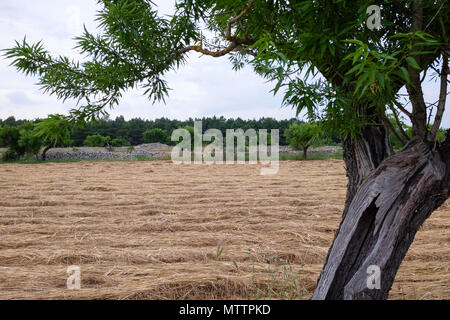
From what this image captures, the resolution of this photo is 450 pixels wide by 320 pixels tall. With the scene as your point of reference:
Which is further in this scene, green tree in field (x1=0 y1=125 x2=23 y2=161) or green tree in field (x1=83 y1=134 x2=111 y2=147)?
green tree in field (x1=83 y1=134 x2=111 y2=147)

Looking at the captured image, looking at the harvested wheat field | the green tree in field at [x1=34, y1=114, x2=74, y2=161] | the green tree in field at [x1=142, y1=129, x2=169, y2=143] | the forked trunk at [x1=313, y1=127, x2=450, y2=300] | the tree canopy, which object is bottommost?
the harvested wheat field

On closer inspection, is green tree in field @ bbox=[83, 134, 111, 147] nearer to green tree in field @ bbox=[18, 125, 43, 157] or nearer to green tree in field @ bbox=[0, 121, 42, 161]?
green tree in field @ bbox=[18, 125, 43, 157]

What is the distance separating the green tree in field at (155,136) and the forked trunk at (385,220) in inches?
1103

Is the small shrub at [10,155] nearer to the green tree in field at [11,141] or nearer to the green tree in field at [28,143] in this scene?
the green tree in field at [11,141]

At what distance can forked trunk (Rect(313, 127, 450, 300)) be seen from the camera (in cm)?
161

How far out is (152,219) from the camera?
16.1 ft

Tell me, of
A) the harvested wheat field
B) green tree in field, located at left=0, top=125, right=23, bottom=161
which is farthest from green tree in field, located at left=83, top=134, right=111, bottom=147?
the harvested wheat field

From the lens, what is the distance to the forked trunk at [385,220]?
1.61 meters

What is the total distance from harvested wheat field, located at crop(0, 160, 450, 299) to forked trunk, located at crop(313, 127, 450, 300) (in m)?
0.73

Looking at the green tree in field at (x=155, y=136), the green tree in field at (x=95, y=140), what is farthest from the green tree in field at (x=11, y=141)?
the green tree in field at (x=155, y=136)

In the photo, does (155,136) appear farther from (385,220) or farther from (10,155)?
(385,220)

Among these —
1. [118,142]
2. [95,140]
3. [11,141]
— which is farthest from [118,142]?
[11,141]
